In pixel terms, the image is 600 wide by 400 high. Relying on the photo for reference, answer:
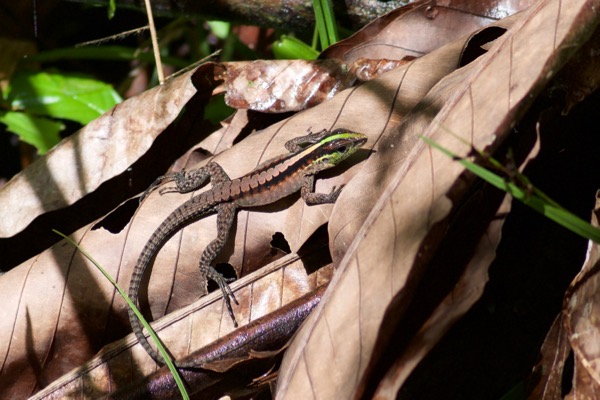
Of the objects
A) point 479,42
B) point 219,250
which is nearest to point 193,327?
point 219,250

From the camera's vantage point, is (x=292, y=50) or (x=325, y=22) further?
(x=292, y=50)

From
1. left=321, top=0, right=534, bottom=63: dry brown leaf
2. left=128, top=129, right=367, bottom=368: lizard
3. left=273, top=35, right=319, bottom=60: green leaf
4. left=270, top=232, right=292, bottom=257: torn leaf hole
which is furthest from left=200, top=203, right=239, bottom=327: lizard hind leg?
left=273, top=35, right=319, bottom=60: green leaf

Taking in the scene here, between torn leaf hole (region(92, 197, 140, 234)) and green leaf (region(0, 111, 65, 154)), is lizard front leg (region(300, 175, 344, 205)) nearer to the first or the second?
torn leaf hole (region(92, 197, 140, 234))

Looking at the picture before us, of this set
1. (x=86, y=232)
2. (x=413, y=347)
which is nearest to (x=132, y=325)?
(x=86, y=232)

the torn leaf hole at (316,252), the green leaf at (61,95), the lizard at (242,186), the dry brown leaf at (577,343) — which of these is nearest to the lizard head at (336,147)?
the lizard at (242,186)

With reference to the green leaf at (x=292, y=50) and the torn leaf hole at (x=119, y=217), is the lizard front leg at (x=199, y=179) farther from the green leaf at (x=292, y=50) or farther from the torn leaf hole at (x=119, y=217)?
the green leaf at (x=292, y=50)

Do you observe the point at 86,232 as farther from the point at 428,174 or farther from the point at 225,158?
Answer: the point at 428,174

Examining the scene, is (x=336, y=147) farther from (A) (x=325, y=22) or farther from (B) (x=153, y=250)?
(B) (x=153, y=250)
